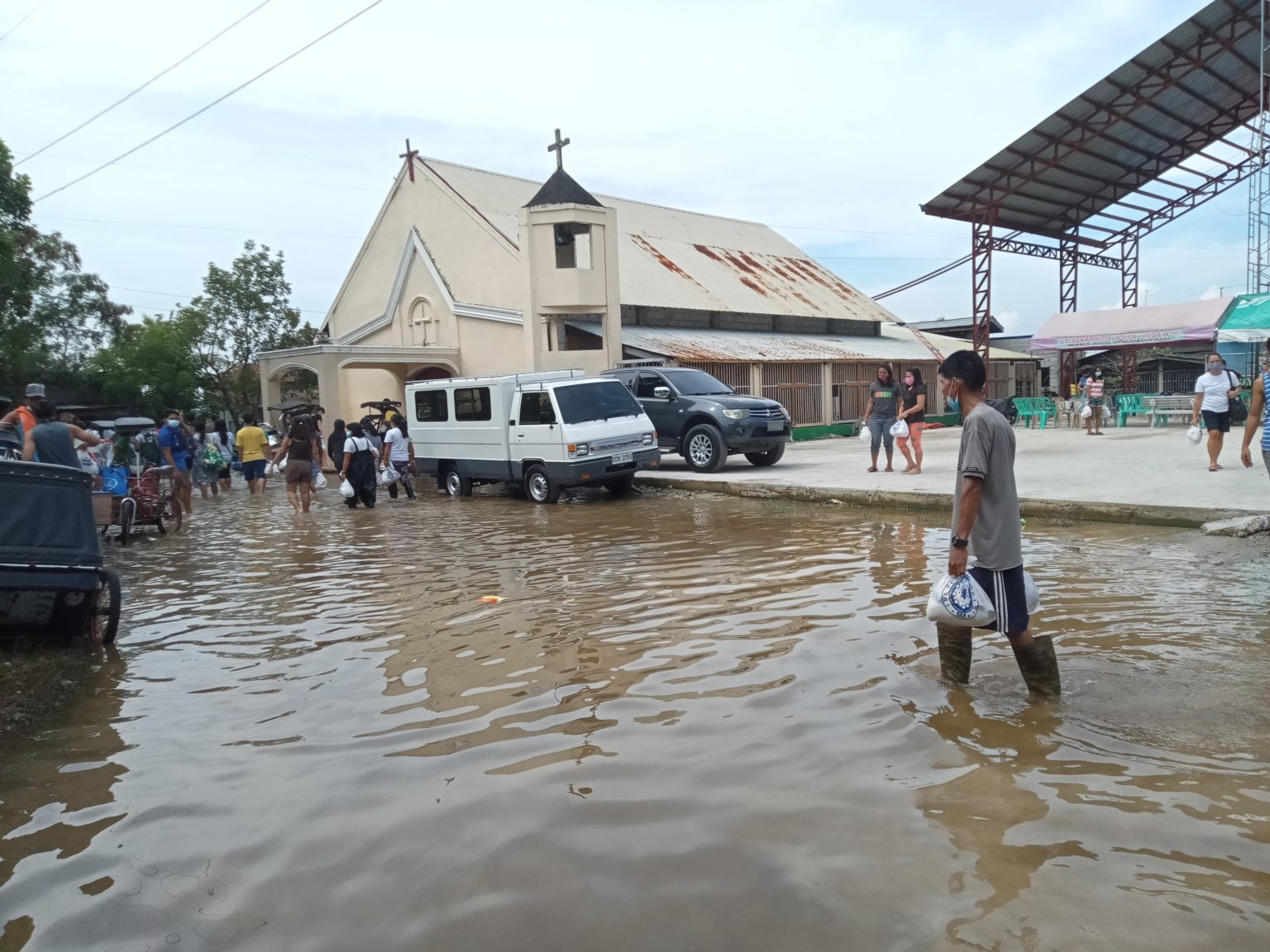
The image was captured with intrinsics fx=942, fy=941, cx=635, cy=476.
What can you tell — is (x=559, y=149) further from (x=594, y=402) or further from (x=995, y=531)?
(x=995, y=531)

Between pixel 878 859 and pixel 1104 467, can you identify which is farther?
pixel 1104 467

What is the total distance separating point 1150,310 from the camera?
2573cm

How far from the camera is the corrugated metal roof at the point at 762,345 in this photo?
23906 mm

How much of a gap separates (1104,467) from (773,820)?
1202cm

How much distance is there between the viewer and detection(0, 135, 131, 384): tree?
27438 mm

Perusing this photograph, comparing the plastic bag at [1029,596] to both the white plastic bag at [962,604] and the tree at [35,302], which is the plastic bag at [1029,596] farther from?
the tree at [35,302]

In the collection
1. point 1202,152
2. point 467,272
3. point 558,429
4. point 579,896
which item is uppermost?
point 1202,152

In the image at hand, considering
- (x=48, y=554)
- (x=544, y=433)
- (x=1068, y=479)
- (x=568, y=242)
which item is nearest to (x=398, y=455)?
(x=544, y=433)

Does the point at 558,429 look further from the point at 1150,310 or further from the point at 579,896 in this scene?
the point at 1150,310

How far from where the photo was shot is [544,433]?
14.6 metres

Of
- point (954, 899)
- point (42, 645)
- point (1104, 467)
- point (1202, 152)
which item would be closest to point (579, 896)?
point (954, 899)

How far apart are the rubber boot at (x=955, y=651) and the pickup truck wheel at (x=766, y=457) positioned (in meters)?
12.1

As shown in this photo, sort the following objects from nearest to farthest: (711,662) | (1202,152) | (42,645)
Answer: (711,662) → (42,645) → (1202,152)

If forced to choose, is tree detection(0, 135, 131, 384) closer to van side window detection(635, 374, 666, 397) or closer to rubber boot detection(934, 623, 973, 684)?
van side window detection(635, 374, 666, 397)
